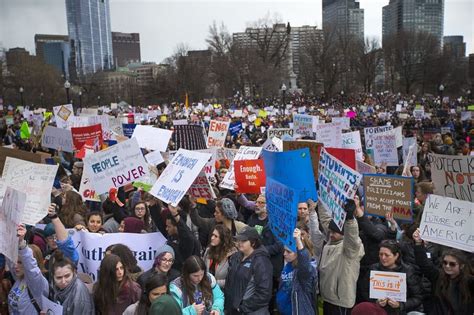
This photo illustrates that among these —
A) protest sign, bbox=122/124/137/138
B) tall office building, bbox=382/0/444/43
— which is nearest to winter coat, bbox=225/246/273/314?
protest sign, bbox=122/124/137/138

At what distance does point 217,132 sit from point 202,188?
543 cm

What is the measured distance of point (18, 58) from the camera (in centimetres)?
6309

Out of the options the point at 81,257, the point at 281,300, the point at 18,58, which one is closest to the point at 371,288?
the point at 281,300

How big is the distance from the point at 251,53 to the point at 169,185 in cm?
5643

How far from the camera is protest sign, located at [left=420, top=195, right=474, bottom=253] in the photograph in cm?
453

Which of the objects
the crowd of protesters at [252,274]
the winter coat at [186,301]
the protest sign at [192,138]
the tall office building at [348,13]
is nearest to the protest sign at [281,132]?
the protest sign at [192,138]

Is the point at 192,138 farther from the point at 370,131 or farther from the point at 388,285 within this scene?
the point at 388,285

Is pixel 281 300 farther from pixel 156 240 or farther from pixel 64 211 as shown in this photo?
pixel 64 211

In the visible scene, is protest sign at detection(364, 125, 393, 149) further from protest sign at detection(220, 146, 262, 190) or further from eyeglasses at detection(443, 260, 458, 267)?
eyeglasses at detection(443, 260, 458, 267)

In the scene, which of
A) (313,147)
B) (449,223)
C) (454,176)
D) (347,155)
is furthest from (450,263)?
(313,147)

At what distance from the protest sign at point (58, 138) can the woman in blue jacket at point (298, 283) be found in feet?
27.6

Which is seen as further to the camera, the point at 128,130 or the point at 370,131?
the point at 128,130

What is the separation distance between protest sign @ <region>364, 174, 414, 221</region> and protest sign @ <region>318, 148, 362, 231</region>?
93 cm

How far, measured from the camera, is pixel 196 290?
173 inches
